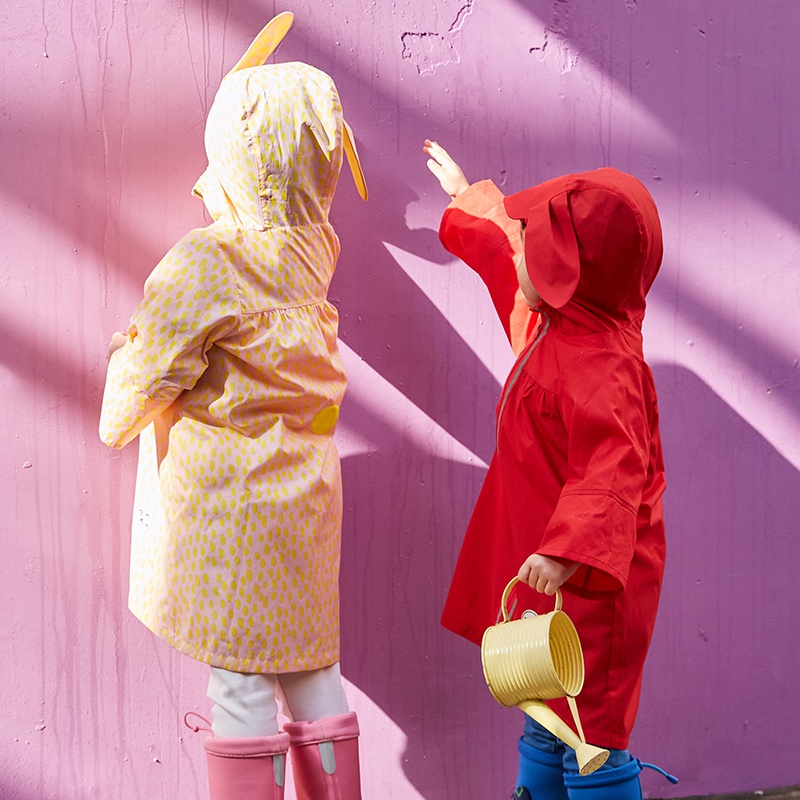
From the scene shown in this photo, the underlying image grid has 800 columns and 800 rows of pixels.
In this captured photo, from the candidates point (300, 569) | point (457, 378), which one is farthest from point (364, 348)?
point (300, 569)

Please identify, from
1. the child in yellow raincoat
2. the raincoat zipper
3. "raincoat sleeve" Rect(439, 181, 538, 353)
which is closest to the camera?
the child in yellow raincoat

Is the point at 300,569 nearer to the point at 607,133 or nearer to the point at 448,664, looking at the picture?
the point at 448,664

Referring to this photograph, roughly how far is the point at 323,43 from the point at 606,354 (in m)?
0.61

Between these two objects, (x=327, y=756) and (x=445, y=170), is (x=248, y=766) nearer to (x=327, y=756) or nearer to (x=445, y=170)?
(x=327, y=756)

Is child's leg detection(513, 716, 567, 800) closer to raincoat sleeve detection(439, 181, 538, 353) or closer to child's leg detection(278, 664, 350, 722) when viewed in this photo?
child's leg detection(278, 664, 350, 722)

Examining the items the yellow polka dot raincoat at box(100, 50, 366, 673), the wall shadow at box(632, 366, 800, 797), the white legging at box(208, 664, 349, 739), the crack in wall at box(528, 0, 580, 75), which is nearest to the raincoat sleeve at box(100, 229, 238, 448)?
the yellow polka dot raincoat at box(100, 50, 366, 673)

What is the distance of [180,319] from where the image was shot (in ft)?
3.84

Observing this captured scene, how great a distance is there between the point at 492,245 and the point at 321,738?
68 cm

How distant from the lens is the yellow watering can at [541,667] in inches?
43.5

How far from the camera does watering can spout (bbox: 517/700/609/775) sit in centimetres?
109

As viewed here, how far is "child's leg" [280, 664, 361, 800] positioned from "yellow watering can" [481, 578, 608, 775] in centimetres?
24

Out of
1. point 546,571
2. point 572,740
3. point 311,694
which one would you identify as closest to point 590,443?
point 546,571

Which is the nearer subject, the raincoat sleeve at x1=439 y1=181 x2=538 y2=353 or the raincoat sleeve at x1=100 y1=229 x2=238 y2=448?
the raincoat sleeve at x1=100 y1=229 x2=238 y2=448

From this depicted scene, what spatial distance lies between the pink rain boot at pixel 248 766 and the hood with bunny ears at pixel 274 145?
61cm
